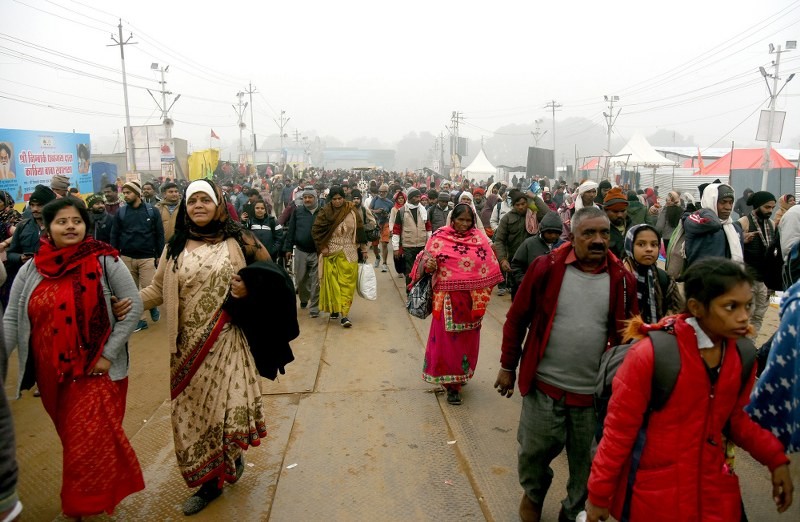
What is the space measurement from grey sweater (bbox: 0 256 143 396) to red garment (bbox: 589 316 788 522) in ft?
8.09

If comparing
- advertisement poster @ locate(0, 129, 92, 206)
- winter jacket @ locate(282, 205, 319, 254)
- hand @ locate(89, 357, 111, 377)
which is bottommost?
hand @ locate(89, 357, 111, 377)

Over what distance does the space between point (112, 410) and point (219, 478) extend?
732 millimetres

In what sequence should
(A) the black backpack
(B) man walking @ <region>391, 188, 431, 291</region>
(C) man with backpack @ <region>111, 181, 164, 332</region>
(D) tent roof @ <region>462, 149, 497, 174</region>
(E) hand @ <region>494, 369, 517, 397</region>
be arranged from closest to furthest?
1. (A) the black backpack
2. (E) hand @ <region>494, 369, 517, 397</region>
3. (C) man with backpack @ <region>111, 181, 164, 332</region>
4. (B) man walking @ <region>391, 188, 431, 291</region>
5. (D) tent roof @ <region>462, 149, 497, 174</region>

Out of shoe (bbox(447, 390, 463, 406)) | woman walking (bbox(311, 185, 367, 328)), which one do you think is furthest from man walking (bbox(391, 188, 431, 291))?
shoe (bbox(447, 390, 463, 406))

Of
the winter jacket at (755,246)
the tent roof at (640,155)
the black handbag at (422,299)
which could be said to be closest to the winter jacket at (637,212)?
the winter jacket at (755,246)

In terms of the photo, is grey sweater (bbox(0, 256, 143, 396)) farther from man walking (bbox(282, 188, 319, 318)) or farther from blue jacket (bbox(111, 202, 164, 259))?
man walking (bbox(282, 188, 319, 318))

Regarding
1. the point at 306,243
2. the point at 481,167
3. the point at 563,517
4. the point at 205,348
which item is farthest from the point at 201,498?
the point at 481,167

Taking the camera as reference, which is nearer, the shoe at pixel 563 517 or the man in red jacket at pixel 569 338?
the man in red jacket at pixel 569 338

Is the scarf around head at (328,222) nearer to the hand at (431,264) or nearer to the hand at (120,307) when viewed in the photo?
the hand at (431,264)

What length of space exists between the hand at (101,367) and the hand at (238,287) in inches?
28.9

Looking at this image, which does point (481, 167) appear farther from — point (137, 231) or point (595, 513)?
point (595, 513)

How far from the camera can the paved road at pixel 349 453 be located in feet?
10.8

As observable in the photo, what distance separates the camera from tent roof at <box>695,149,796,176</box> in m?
21.9

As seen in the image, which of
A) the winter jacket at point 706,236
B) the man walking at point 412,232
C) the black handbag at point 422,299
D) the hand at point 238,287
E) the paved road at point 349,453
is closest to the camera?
the hand at point 238,287
